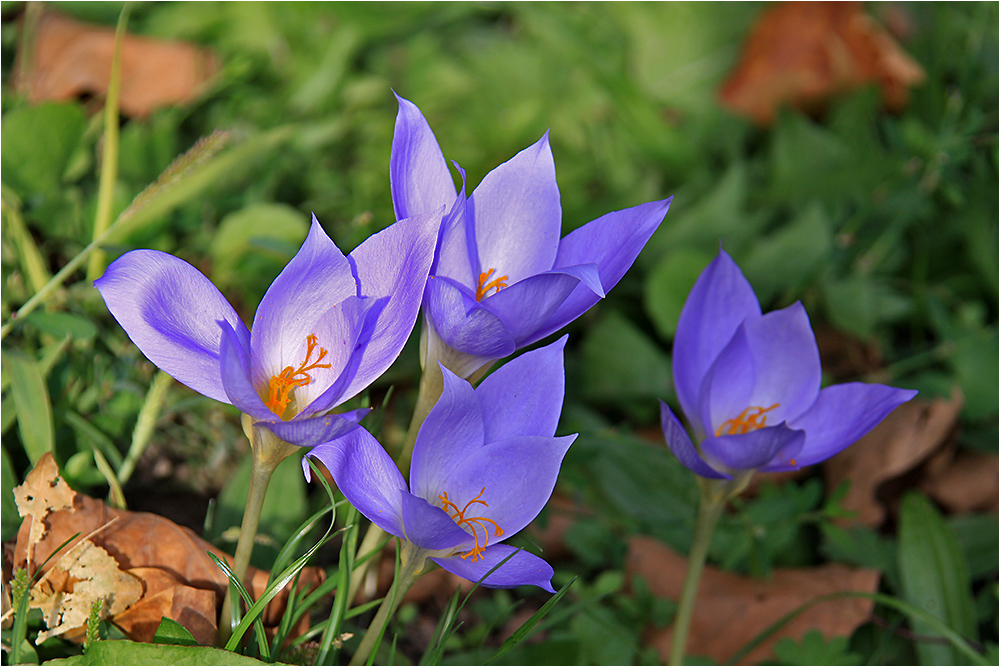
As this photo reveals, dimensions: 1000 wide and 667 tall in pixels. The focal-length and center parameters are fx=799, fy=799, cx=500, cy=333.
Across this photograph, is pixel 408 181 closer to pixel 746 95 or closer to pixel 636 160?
pixel 636 160

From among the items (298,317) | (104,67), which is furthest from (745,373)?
(104,67)

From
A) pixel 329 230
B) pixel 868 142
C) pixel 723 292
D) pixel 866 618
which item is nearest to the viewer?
pixel 723 292

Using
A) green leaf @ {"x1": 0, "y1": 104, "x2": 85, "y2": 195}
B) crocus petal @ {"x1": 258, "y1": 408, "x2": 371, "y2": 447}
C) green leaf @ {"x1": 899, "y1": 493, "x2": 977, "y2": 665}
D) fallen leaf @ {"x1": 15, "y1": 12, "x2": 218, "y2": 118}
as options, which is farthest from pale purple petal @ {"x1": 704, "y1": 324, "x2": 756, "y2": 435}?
fallen leaf @ {"x1": 15, "y1": 12, "x2": 218, "y2": 118}

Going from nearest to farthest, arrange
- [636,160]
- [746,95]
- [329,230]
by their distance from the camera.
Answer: [329,230], [636,160], [746,95]

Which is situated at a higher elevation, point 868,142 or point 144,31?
point 144,31

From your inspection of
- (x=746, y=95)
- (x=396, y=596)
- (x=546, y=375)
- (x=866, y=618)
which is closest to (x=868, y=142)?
(x=746, y=95)

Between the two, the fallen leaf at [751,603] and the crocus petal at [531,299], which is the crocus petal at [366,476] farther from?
the fallen leaf at [751,603]

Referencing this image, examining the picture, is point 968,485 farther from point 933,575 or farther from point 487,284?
point 487,284
